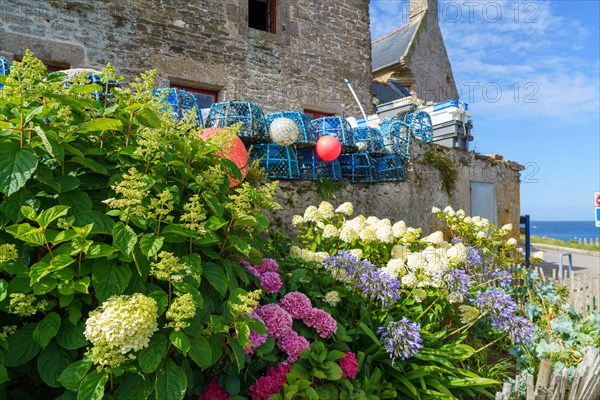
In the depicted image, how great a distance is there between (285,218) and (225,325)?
3853 millimetres

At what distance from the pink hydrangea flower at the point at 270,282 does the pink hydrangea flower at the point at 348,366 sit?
22.0 inches

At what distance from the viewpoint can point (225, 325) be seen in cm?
175

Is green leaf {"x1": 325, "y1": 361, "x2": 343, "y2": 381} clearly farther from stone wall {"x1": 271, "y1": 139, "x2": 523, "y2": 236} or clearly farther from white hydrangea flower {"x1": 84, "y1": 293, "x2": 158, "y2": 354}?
stone wall {"x1": 271, "y1": 139, "x2": 523, "y2": 236}

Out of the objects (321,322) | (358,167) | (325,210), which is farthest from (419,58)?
(321,322)

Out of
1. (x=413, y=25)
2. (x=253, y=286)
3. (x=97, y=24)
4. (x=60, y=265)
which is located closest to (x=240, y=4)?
(x=97, y=24)

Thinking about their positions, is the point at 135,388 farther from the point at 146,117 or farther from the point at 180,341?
the point at 146,117

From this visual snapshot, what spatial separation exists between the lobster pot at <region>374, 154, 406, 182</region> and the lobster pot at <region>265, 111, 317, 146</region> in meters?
1.37

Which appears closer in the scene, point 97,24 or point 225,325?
point 225,325

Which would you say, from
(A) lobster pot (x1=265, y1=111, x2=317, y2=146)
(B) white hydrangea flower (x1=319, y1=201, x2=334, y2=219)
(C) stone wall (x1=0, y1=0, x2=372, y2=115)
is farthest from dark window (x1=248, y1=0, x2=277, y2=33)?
(B) white hydrangea flower (x1=319, y1=201, x2=334, y2=219)

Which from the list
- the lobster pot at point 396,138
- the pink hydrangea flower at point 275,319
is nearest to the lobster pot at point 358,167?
the lobster pot at point 396,138

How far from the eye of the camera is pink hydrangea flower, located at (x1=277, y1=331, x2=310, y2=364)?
232cm

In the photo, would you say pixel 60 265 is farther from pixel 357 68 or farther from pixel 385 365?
pixel 357 68

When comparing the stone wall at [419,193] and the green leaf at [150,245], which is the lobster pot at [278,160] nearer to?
the stone wall at [419,193]

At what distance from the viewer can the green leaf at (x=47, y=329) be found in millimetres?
1563
